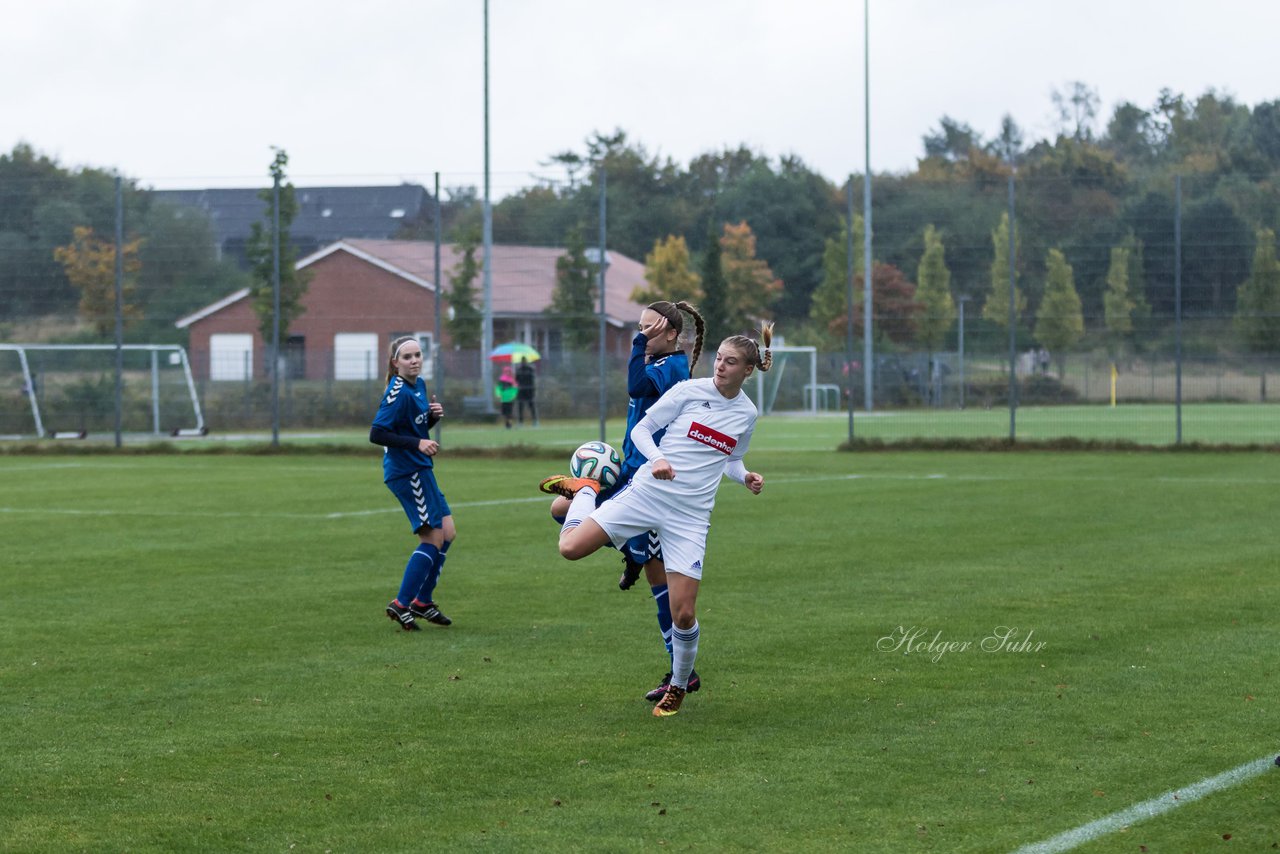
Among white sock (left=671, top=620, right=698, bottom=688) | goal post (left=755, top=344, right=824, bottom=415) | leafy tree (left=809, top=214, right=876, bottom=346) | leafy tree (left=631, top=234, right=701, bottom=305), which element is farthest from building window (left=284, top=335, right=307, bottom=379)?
leafy tree (left=631, top=234, right=701, bottom=305)

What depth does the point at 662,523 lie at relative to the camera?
24.8 feet

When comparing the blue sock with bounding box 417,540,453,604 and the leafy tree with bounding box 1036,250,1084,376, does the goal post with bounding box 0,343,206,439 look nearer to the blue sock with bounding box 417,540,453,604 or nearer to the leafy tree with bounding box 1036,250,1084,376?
the leafy tree with bounding box 1036,250,1084,376

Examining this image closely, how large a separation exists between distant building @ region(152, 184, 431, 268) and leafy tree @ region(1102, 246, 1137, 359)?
39.9ft

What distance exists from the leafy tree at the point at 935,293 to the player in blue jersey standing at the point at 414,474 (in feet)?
65.9

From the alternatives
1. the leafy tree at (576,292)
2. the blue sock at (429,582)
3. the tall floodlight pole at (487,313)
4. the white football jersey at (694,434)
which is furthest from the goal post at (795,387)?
the white football jersey at (694,434)

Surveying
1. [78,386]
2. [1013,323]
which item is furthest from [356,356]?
[1013,323]

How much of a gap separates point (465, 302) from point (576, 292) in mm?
1971

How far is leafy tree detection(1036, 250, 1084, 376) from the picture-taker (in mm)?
28891

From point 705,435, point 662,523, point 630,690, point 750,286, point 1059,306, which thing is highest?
point 750,286

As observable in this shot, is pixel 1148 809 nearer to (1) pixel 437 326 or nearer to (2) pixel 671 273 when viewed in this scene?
(1) pixel 437 326

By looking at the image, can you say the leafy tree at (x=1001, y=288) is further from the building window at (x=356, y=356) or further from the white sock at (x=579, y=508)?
the white sock at (x=579, y=508)

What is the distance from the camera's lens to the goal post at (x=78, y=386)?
3020 centimetres

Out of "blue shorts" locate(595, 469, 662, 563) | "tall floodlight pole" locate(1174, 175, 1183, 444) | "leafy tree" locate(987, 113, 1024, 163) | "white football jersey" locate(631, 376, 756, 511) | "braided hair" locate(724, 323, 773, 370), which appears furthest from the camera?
"leafy tree" locate(987, 113, 1024, 163)

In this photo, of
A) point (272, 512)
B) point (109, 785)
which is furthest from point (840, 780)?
point (272, 512)
